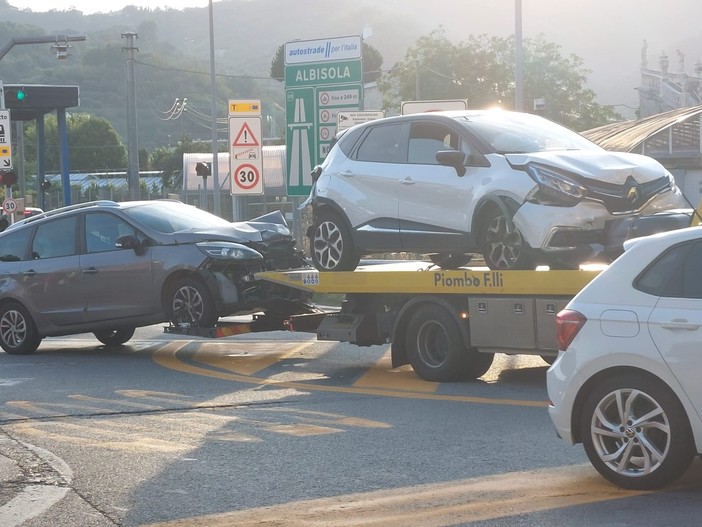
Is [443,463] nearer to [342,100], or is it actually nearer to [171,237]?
[171,237]

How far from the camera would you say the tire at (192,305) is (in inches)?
540

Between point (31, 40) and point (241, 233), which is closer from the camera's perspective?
point (241, 233)

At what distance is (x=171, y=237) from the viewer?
14.2 metres

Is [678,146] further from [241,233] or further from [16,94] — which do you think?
[241,233]

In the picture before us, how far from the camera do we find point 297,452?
8594 mm

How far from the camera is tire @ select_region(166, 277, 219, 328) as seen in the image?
13.7 metres

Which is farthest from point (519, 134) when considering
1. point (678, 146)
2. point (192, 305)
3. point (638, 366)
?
point (678, 146)

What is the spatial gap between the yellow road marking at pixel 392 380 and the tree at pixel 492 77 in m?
70.9

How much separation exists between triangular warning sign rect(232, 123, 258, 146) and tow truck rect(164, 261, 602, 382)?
11.0 metres

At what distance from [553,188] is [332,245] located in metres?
2.93

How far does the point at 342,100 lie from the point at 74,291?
27.5 ft

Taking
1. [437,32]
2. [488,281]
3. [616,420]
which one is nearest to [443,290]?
[488,281]

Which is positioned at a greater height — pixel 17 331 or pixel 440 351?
pixel 440 351

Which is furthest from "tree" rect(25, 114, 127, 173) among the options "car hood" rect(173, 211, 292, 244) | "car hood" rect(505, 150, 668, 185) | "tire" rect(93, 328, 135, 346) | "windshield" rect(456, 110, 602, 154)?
"car hood" rect(505, 150, 668, 185)
